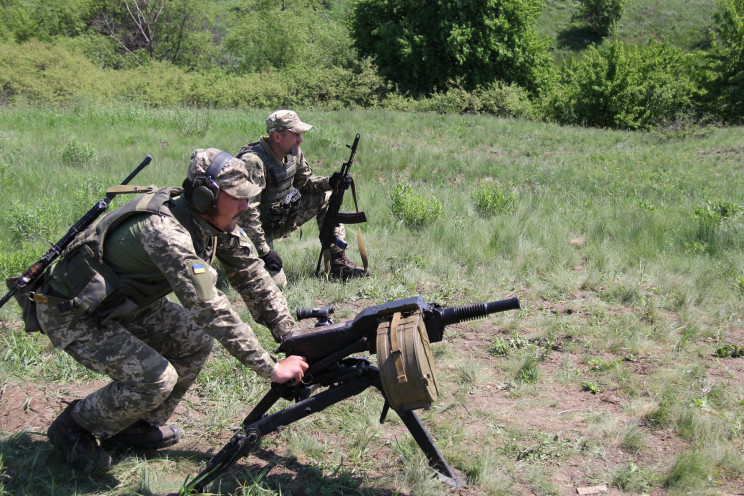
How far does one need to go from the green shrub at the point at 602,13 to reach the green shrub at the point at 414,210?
4414cm

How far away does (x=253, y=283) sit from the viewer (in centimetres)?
396

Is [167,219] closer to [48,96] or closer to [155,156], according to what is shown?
[155,156]

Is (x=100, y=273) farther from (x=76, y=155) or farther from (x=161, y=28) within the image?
(x=161, y=28)

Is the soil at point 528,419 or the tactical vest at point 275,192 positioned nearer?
the soil at point 528,419

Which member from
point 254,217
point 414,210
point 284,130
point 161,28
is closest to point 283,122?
point 284,130

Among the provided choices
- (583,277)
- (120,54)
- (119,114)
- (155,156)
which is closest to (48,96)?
(119,114)

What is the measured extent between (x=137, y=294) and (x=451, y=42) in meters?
32.2

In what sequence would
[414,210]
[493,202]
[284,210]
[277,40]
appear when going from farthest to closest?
[277,40] < [493,202] < [414,210] < [284,210]

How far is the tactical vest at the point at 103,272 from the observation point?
3143 millimetres

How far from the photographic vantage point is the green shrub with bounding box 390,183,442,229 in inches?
324

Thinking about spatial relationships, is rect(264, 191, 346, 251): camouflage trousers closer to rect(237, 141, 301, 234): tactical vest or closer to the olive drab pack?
rect(237, 141, 301, 234): tactical vest

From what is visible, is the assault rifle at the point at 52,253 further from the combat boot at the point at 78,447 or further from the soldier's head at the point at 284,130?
the soldier's head at the point at 284,130

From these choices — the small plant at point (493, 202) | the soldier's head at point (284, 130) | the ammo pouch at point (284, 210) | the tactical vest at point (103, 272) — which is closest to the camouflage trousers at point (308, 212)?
the ammo pouch at point (284, 210)

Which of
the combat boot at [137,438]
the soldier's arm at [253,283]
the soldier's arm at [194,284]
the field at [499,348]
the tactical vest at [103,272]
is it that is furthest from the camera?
the soldier's arm at [253,283]
